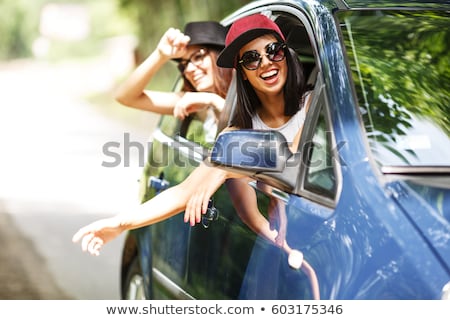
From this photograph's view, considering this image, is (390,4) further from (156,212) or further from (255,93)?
(156,212)

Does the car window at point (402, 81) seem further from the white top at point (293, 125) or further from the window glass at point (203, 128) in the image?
the window glass at point (203, 128)

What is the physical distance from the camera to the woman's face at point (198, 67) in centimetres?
463

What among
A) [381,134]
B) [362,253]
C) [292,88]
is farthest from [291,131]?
[362,253]

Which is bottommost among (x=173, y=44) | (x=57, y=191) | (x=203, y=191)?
(x=57, y=191)

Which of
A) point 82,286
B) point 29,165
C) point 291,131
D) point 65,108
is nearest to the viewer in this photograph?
point 291,131

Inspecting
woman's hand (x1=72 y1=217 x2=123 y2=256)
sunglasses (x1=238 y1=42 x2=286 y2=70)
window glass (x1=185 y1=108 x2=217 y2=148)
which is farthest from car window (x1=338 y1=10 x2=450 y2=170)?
woman's hand (x1=72 y1=217 x2=123 y2=256)

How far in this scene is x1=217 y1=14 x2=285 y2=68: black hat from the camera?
3.68 meters

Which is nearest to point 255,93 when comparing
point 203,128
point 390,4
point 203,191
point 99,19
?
point 203,191

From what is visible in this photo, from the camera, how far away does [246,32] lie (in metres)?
3.68

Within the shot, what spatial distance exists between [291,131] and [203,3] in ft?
41.3

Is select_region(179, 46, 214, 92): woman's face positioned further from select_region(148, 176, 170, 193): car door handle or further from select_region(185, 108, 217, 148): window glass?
select_region(148, 176, 170, 193): car door handle

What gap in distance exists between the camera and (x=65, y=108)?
21.6 metres

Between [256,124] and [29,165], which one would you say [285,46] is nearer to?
[256,124]

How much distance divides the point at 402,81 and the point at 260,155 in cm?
54
